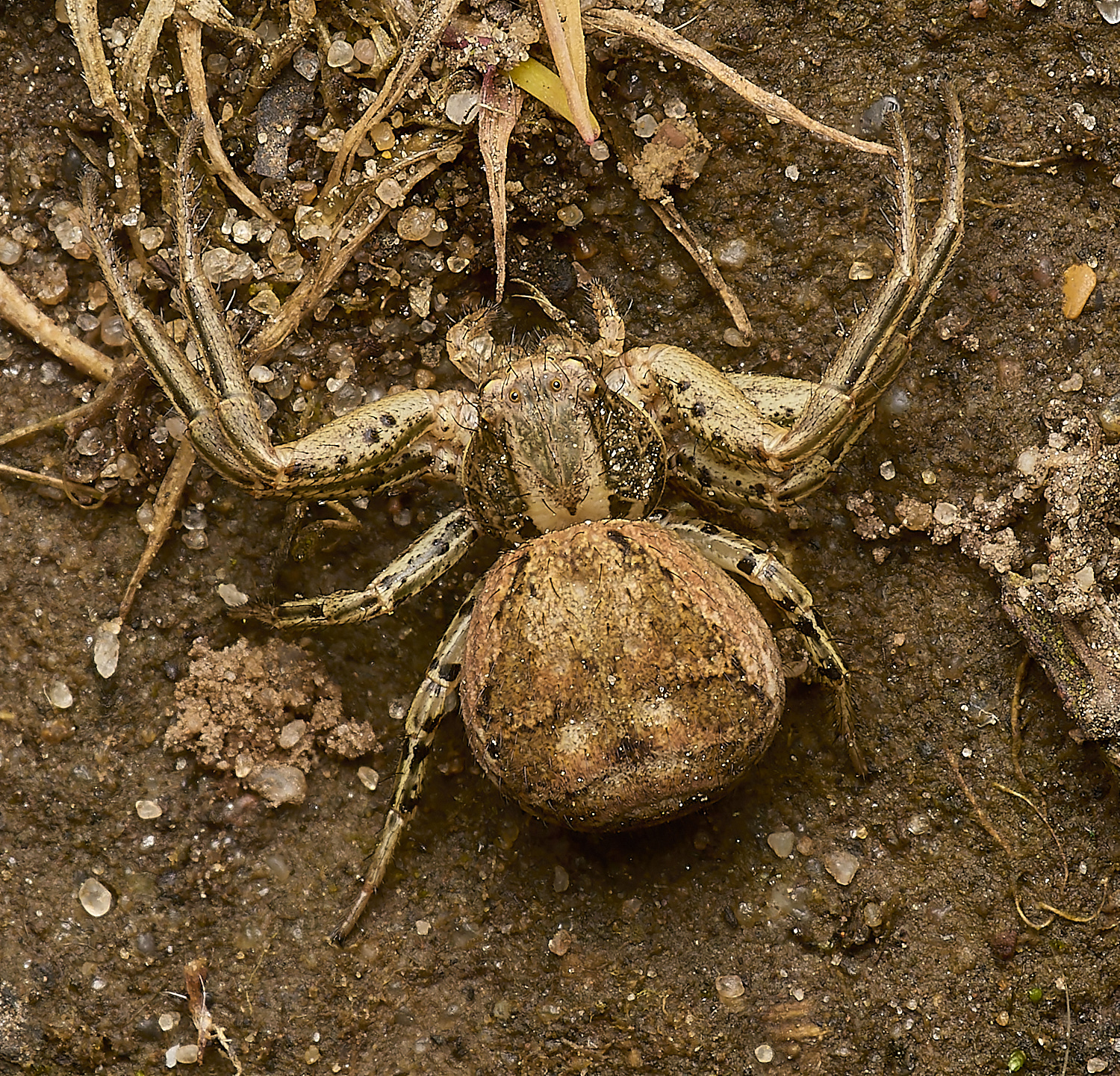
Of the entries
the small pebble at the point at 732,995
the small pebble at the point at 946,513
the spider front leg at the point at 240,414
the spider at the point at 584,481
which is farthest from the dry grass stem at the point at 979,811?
the spider front leg at the point at 240,414

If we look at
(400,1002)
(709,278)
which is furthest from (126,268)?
(400,1002)

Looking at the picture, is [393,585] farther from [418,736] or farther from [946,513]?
[946,513]

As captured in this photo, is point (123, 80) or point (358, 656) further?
point (358, 656)

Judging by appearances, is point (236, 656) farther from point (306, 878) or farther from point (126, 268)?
point (126, 268)

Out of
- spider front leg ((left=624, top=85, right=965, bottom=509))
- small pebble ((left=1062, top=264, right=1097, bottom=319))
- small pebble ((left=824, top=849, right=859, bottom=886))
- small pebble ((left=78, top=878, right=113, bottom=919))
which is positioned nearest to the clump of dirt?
small pebble ((left=78, top=878, right=113, bottom=919))

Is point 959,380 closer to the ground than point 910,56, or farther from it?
closer to the ground

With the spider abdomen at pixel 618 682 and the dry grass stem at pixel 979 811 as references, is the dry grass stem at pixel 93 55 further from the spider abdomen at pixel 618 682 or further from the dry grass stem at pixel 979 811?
the dry grass stem at pixel 979 811

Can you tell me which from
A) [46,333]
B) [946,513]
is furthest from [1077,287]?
[46,333]

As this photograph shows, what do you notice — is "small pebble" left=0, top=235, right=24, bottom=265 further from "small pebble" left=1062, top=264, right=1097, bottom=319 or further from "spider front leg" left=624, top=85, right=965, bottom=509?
"small pebble" left=1062, top=264, right=1097, bottom=319
